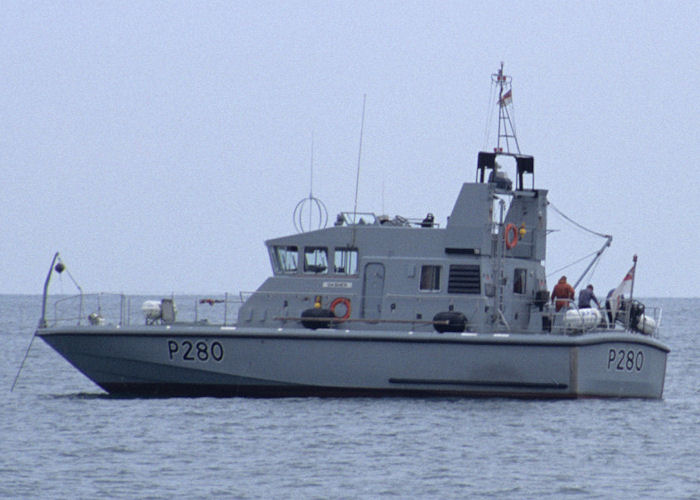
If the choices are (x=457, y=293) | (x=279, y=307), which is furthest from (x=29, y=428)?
(x=457, y=293)

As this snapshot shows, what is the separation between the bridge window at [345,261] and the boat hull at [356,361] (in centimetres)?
174

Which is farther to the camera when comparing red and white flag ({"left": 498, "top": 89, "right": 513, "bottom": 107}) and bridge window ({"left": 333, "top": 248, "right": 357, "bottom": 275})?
red and white flag ({"left": 498, "top": 89, "right": 513, "bottom": 107})

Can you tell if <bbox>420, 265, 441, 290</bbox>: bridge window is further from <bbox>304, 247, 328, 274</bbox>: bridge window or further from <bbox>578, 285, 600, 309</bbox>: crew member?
<bbox>578, 285, 600, 309</bbox>: crew member

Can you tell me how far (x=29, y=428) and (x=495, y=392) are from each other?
7516 mm

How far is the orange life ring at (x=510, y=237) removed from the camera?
2472 centimetres

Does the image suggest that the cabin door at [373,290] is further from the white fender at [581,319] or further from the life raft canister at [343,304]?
the white fender at [581,319]

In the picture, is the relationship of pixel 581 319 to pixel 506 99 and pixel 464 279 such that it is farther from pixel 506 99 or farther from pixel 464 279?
pixel 506 99

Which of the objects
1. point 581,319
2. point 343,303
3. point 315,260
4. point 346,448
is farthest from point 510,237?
point 346,448

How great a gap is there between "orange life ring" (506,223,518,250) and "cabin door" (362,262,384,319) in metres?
2.20

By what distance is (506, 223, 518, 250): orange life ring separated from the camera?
973 inches

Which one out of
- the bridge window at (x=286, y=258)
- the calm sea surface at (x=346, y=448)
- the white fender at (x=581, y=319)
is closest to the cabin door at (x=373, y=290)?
the bridge window at (x=286, y=258)

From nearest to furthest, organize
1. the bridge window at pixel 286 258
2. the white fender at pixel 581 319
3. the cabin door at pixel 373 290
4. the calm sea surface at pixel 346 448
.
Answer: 1. the calm sea surface at pixel 346 448
2. the white fender at pixel 581 319
3. the cabin door at pixel 373 290
4. the bridge window at pixel 286 258

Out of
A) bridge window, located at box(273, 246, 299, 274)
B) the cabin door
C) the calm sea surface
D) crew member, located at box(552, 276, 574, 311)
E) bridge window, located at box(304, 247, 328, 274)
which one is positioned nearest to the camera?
the calm sea surface

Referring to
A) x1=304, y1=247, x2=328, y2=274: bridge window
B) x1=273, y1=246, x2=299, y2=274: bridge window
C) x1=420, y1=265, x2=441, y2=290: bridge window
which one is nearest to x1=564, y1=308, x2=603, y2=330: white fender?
x1=420, y1=265, x2=441, y2=290: bridge window
